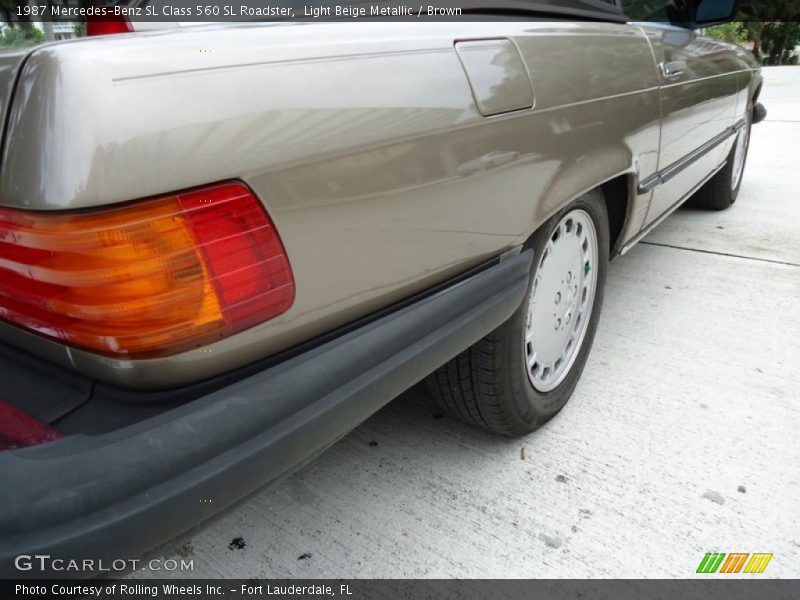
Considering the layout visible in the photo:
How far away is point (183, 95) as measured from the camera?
0.92 m

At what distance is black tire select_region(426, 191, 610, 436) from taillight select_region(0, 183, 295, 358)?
795 mm

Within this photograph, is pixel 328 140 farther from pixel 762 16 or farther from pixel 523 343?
pixel 762 16

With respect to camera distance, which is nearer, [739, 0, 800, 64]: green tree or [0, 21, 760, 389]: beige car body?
[0, 21, 760, 389]: beige car body

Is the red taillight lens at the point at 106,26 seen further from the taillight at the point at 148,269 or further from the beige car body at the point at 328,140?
the taillight at the point at 148,269

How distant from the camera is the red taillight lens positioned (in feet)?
4.16

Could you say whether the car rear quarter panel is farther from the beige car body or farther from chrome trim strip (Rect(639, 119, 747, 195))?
chrome trim strip (Rect(639, 119, 747, 195))

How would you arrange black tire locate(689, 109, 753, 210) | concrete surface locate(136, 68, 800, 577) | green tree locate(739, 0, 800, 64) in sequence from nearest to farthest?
concrete surface locate(136, 68, 800, 577) → black tire locate(689, 109, 753, 210) → green tree locate(739, 0, 800, 64)

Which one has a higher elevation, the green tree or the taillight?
the green tree

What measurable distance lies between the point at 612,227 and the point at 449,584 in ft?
4.71

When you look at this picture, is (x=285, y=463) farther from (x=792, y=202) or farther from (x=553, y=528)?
(x=792, y=202)

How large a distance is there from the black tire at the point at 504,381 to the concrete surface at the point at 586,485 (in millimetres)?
129

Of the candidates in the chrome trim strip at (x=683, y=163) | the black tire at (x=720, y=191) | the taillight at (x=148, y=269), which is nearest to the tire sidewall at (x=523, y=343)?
the chrome trim strip at (x=683, y=163)

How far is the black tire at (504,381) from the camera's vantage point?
167 cm

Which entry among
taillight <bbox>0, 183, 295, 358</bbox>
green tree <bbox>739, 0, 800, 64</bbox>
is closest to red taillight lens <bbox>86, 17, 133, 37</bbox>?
taillight <bbox>0, 183, 295, 358</bbox>
